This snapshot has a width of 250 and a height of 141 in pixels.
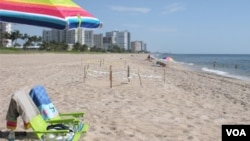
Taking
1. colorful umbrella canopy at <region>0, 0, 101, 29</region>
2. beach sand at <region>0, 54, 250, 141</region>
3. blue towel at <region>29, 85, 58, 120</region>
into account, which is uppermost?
colorful umbrella canopy at <region>0, 0, 101, 29</region>

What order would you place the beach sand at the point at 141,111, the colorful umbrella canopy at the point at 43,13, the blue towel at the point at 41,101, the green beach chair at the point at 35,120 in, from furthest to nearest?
the beach sand at the point at 141,111, the blue towel at the point at 41,101, the green beach chair at the point at 35,120, the colorful umbrella canopy at the point at 43,13

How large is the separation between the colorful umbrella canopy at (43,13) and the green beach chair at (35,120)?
92.9 inches

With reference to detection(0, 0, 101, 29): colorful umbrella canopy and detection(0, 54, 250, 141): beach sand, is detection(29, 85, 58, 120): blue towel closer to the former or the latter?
detection(0, 54, 250, 141): beach sand

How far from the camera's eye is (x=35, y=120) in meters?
5.77

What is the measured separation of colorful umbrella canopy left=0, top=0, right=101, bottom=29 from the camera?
3.31 m

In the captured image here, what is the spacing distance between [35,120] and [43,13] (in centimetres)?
281

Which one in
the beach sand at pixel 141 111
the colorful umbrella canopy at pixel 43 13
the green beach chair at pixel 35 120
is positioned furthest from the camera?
the beach sand at pixel 141 111

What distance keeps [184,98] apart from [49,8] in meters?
9.12

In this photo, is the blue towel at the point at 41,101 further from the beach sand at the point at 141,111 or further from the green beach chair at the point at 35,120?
the beach sand at the point at 141,111

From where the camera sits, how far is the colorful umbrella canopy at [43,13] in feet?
10.9

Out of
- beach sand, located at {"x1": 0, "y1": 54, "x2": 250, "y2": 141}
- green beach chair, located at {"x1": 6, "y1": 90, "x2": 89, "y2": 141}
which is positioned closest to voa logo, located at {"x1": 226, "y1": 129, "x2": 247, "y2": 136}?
beach sand, located at {"x1": 0, "y1": 54, "x2": 250, "y2": 141}

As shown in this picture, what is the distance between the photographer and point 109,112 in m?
8.90

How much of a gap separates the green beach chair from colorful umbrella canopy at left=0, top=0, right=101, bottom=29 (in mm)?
2360

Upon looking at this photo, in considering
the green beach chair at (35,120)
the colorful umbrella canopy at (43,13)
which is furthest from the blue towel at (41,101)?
the colorful umbrella canopy at (43,13)
